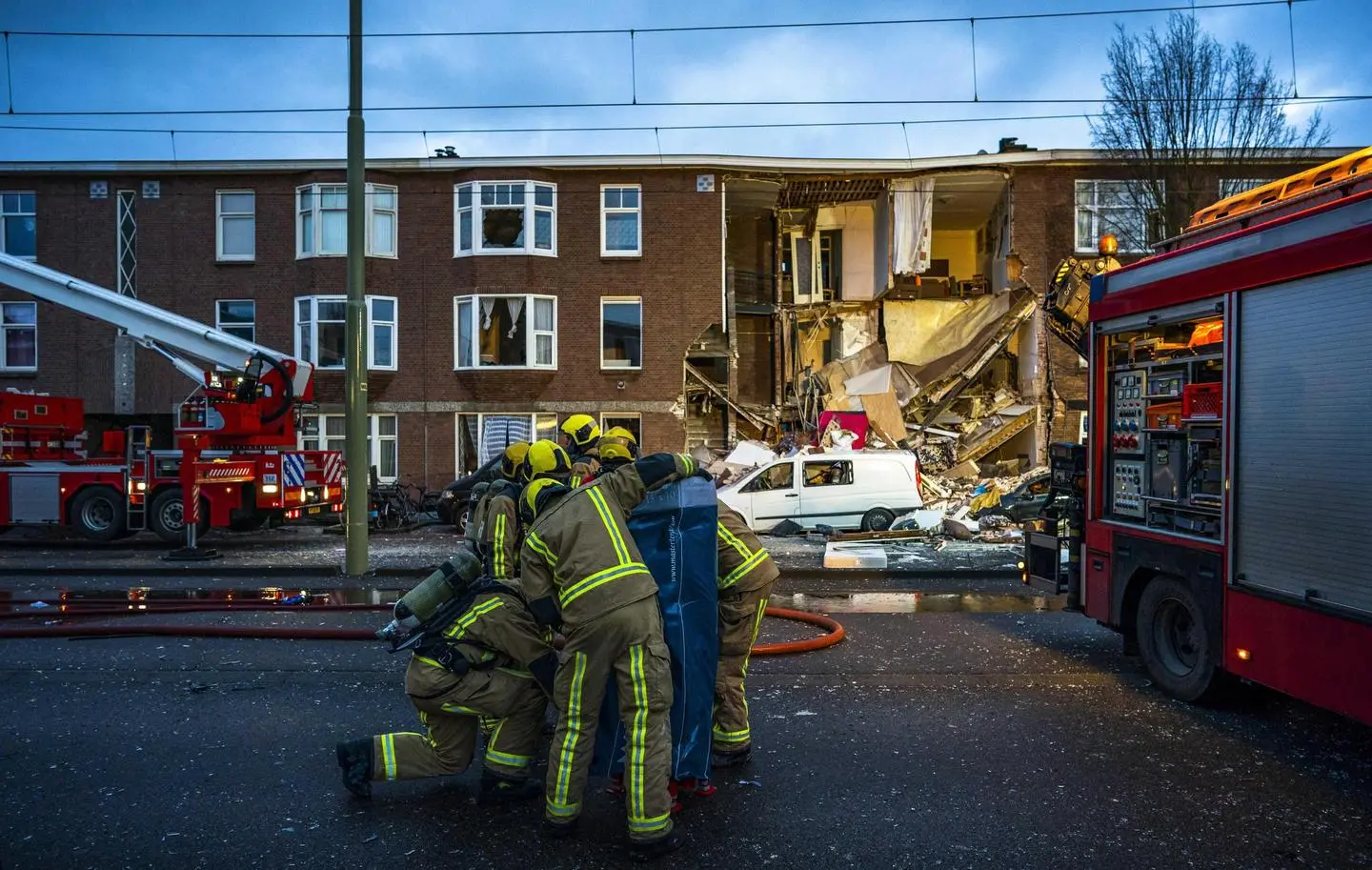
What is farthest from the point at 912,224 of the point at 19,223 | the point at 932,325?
the point at 19,223

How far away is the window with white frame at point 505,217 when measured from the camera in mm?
21641

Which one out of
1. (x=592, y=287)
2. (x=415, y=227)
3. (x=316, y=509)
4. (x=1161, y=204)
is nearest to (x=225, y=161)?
(x=415, y=227)

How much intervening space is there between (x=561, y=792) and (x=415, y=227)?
65.5ft

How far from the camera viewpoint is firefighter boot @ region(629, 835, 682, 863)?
3701mm

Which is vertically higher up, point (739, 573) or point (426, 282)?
point (426, 282)

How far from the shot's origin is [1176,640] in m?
5.96

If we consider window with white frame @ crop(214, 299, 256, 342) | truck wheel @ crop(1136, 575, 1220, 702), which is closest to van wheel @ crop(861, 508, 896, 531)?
truck wheel @ crop(1136, 575, 1220, 702)

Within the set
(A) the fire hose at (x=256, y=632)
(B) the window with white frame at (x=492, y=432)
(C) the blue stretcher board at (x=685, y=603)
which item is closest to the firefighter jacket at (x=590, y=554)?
(C) the blue stretcher board at (x=685, y=603)

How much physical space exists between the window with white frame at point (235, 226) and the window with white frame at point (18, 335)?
4478mm

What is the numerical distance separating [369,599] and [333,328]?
13841 millimetres

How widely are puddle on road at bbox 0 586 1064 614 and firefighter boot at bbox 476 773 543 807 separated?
17.0 ft

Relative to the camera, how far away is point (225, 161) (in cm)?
2166

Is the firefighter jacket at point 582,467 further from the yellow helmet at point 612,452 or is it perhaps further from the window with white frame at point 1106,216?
the window with white frame at point 1106,216

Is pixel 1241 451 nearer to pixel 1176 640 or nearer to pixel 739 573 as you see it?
pixel 1176 640
